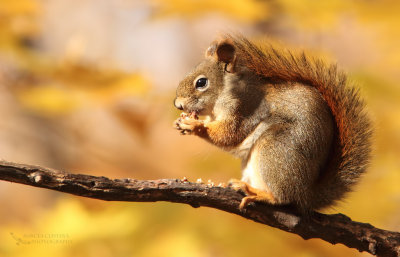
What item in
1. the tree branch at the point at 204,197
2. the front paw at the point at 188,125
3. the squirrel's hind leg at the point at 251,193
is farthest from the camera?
the front paw at the point at 188,125

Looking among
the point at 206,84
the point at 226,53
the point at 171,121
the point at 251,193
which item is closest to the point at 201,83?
the point at 206,84

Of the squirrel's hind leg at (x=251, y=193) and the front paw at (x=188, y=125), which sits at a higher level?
the front paw at (x=188, y=125)

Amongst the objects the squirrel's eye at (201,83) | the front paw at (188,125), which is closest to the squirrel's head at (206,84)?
the squirrel's eye at (201,83)

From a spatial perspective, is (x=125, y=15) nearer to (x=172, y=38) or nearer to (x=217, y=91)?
(x=172, y=38)

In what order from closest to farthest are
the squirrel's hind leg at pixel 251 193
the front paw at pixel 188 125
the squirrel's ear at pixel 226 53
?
1. the squirrel's hind leg at pixel 251 193
2. the front paw at pixel 188 125
3. the squirrel's ear at pixel 226 53

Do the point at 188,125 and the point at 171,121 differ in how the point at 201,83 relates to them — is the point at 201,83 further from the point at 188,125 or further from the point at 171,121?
the point at 171,121

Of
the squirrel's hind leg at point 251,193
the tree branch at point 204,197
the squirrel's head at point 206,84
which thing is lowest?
the tree branch at point 204,197

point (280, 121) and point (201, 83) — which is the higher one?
point (201, 83)

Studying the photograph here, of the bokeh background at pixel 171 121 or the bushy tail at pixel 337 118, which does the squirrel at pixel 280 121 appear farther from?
the bokeh background at pixel 171 121

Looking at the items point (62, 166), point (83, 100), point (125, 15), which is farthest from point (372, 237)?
point (125, 15)
